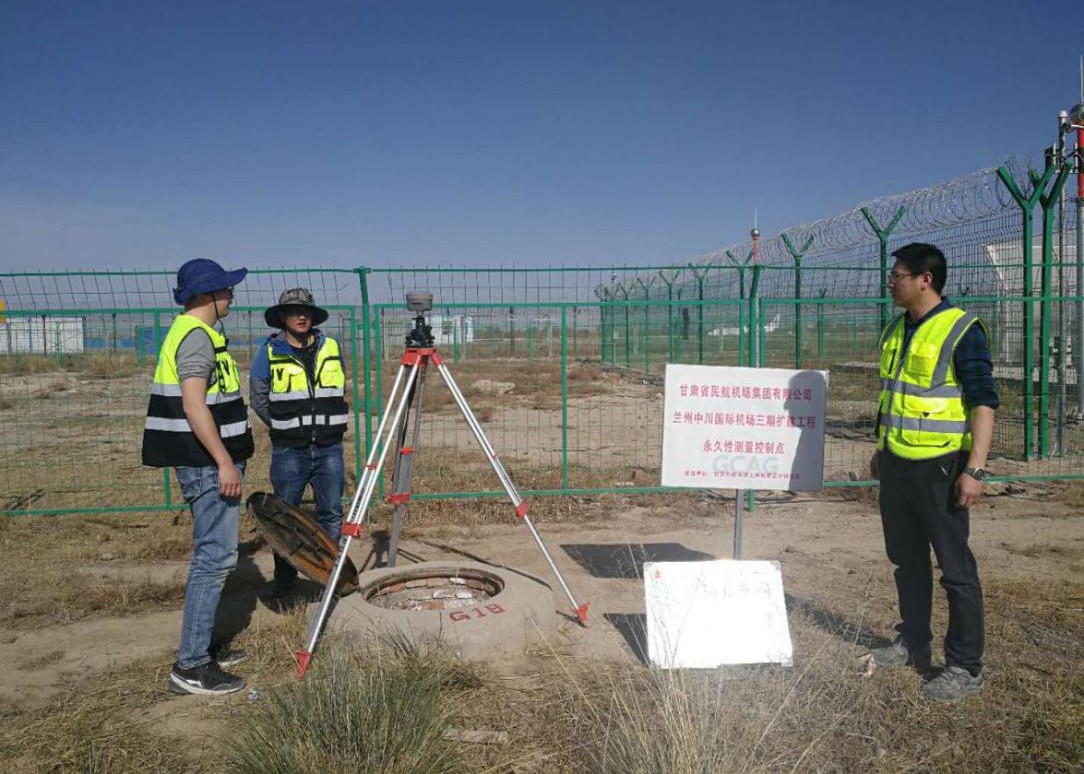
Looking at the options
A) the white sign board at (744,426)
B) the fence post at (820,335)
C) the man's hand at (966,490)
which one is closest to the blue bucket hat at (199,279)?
the white sign board at (744,426)

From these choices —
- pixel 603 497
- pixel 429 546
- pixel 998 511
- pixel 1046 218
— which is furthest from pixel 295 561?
pixel 1046 218

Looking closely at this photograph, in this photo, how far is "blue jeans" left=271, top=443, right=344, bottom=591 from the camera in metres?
4.91

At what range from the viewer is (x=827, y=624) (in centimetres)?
458

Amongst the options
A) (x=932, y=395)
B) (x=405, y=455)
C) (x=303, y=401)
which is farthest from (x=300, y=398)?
(x=932, y=395)

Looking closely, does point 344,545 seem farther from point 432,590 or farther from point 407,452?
point 432,590

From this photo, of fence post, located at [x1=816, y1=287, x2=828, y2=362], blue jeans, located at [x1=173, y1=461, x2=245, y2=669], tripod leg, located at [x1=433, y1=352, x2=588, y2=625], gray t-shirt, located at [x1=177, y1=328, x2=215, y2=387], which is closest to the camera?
gray t-shirt, located at [x1=177, y1=328, x2=215, y2=387]

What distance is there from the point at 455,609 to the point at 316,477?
135cm

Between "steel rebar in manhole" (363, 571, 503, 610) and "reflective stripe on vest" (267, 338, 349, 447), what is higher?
"reflective stripe on vest" (267, 338, 349, 447)

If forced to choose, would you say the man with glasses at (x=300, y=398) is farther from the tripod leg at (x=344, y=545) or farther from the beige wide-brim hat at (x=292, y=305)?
the tripod leg at (x=344, y=545)

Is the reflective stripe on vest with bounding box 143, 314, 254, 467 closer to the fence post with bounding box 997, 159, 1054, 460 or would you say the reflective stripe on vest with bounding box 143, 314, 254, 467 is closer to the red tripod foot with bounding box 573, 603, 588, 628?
the red tripod foot with bounding box 573, 603, 588, 628

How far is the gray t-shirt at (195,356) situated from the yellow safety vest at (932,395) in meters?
3.25

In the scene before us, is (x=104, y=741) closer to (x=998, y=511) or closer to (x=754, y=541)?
(x=754, y=541)

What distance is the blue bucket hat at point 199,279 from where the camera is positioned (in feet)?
12.2

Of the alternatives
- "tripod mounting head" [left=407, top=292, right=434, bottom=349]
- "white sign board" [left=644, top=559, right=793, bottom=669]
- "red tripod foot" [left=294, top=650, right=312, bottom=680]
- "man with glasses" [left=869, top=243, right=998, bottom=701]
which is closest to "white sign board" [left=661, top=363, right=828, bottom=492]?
"white sign board" [left=644, top=559, right=793, bottom=669]
